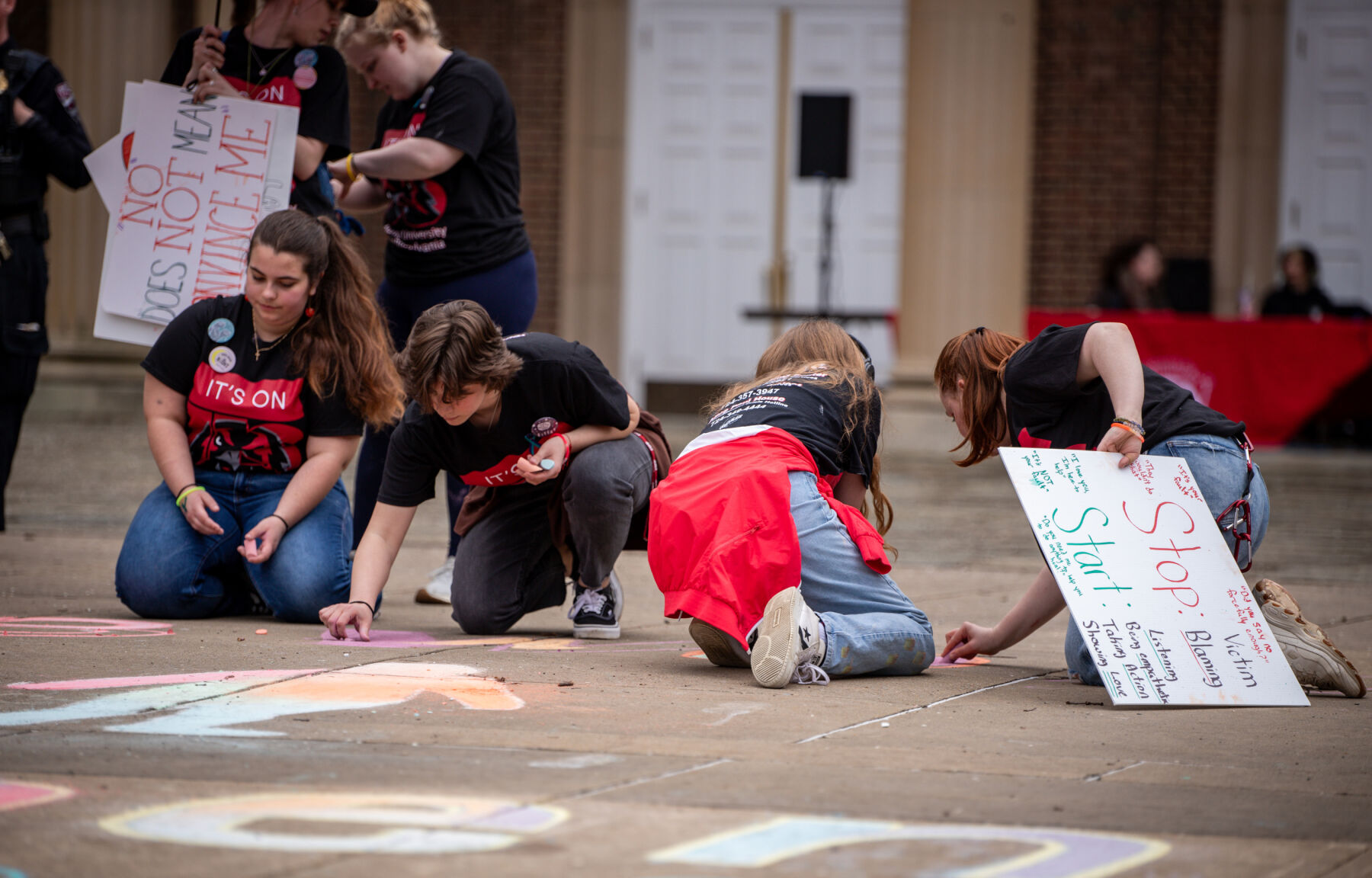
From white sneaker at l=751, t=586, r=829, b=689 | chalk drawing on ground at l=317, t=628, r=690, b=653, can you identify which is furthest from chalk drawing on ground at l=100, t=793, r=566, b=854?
chalk drawing on ground at l=317, t=628, r=690, b=653

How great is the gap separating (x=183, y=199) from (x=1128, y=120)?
8.73 metres

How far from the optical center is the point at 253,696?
2.95m

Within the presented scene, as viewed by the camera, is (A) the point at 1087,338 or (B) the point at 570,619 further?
(B) the point at 570,619

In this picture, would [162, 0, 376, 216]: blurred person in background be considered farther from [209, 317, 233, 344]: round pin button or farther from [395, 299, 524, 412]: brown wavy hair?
[395, 299, 524, 412]: brown wavy hair

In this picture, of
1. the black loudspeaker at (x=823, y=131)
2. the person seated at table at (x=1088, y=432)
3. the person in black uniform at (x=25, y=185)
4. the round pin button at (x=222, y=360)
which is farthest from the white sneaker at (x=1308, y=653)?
the black loudspeaker at (x=823, y=131)

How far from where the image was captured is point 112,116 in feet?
37.6

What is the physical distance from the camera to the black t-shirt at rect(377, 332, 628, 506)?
3713 mm

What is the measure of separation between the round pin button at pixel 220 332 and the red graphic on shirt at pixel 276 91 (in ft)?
2.44

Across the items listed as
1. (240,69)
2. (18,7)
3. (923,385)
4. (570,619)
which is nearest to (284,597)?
(570,619)

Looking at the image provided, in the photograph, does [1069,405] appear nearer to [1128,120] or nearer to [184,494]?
[184,494]

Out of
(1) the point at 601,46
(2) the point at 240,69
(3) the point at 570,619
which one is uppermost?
(1) the point at 601,46

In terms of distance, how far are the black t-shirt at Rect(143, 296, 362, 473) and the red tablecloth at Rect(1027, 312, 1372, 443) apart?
673 centimetres

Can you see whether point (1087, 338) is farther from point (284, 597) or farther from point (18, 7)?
point (18, 7)

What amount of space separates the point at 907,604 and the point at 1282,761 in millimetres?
1008
